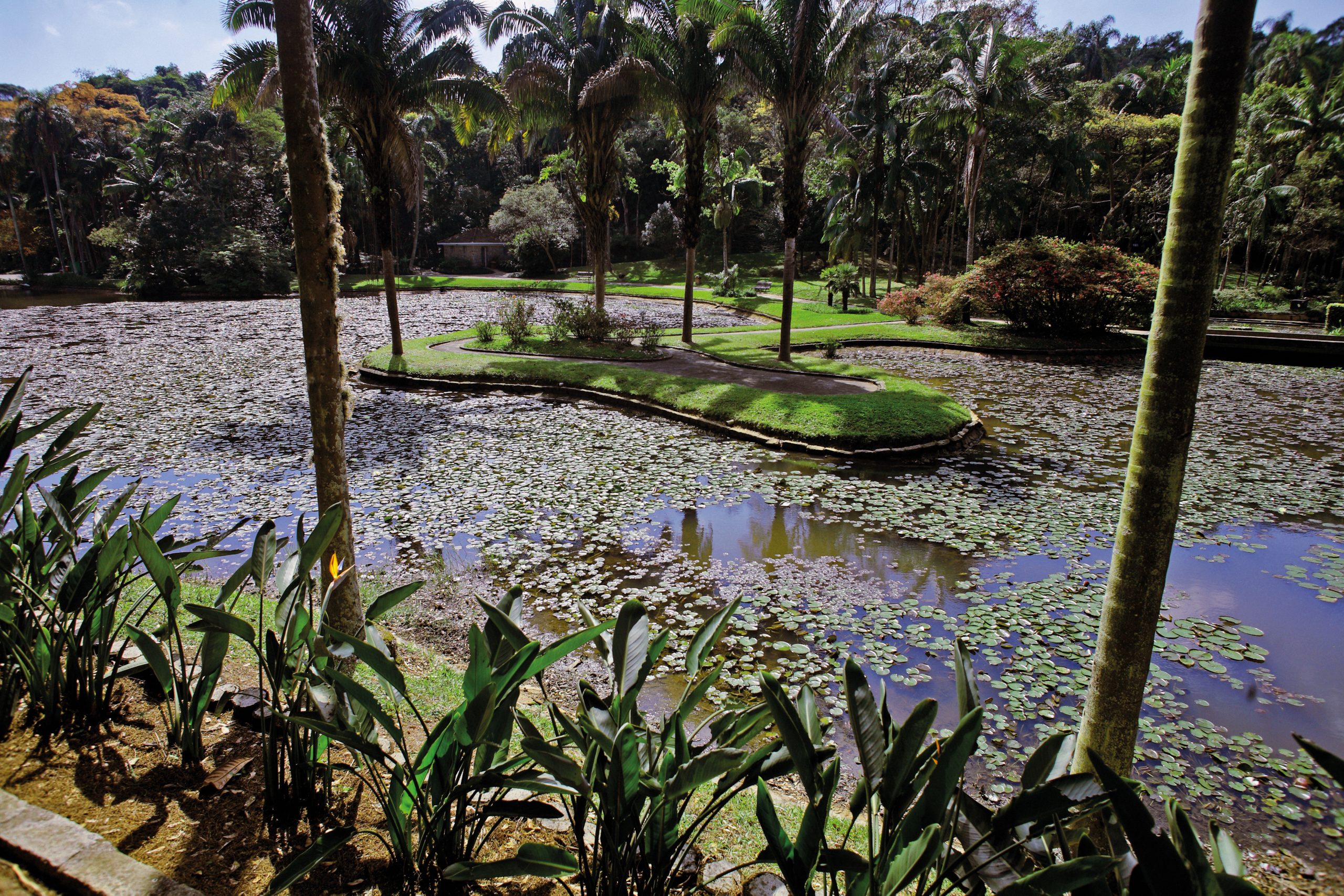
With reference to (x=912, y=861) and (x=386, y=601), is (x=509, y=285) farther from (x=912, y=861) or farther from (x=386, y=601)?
(x=912, y=861)

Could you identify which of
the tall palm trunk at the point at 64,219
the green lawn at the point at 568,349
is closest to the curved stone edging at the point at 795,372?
the green lawn at the point at 568,349

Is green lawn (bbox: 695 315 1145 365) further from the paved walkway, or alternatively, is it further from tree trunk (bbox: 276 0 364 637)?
tree trunk (bbox: 276 0 364 637)

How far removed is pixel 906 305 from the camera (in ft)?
78.3

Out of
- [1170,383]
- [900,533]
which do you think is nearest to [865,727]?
[1170,383]

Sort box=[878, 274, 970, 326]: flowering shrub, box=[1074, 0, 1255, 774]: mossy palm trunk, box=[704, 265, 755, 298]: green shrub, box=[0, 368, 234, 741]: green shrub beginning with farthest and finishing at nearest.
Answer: box=[704, 265, 755, 298]: green shrub < box=[878, 274, 970, 326]: flowering shrub < box=[0, 368, 234, 741]: green shrub < box=[1074, 0, 1255, 774]: mossy palm trunk

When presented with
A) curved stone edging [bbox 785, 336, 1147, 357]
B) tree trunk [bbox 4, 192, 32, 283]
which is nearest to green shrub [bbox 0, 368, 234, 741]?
curved stone edging [bbox 785, 336, 1147, 357]

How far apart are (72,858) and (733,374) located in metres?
13.3

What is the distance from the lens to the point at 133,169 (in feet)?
136

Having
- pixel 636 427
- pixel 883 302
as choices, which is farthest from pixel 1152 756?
pixel 883 302

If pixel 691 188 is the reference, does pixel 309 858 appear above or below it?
below

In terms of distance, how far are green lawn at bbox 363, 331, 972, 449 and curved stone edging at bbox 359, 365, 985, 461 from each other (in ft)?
0.27

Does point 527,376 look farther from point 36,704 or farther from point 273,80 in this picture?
point 36,704

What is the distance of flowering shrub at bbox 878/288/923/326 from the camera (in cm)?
2383

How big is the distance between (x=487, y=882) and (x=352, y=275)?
173ft
